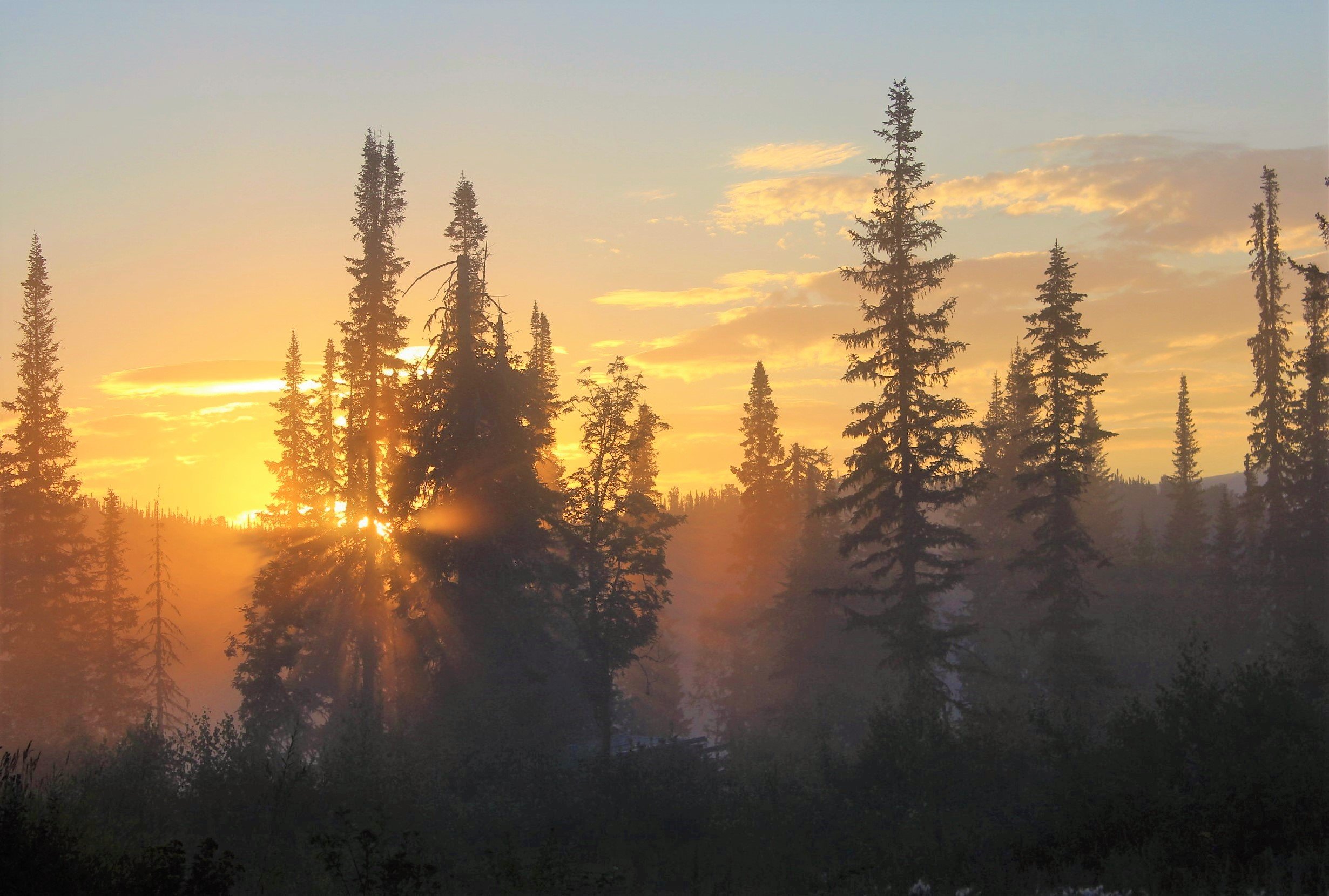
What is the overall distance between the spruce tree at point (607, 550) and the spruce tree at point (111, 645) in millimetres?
21831

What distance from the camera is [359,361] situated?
3753cm

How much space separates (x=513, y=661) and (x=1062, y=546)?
809 inches

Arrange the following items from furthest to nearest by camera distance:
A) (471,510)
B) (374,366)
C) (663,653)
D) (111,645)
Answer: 1. (663,653)
2. (111,645)
3. (374,366)
4. (471,510)

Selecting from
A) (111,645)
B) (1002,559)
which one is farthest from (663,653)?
(111,645)

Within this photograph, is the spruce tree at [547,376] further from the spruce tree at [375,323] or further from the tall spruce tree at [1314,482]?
the tall spruce tree at [1314,482]

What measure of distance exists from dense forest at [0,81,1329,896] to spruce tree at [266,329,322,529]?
29 centimetres

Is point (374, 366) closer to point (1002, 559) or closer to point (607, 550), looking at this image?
point (607, 550)

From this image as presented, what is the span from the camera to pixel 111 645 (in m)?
44.9

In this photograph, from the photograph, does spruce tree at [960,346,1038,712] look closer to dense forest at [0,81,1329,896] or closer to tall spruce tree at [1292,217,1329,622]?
dense forest at [0,81,1329,896]

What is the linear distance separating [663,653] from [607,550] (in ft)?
72.9

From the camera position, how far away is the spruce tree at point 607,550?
39.9m

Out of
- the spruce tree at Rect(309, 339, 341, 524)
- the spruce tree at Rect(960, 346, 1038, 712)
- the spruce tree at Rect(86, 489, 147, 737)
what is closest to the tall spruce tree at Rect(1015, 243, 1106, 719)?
the spruce tree at Rect(960, 346, 1038, 712)

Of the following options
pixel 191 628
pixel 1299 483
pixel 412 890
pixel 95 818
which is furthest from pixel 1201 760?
pixel 191 628

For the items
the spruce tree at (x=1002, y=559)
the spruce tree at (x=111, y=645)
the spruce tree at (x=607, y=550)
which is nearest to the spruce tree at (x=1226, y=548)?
the spruce tree at (x=1002, y=559)
